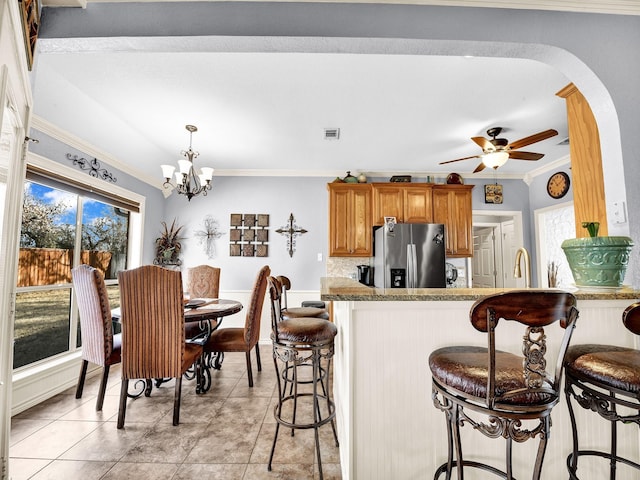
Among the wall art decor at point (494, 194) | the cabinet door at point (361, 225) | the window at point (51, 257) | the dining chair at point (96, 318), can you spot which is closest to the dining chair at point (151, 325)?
→ the dining chair at point (96, 318)

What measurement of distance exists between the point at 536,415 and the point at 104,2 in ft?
8.92

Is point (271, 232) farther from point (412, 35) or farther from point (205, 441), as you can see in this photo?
point (412, 35)

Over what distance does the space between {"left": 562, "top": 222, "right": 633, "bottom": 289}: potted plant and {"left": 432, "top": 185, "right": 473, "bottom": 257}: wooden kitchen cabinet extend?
281 centimetres

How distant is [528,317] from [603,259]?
945mm

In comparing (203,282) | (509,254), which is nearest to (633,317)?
(203,282)

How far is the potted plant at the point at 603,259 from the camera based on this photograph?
57.1 inches

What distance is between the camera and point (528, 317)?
36.0 inches

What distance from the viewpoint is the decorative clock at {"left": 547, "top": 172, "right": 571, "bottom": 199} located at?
3.96 metres

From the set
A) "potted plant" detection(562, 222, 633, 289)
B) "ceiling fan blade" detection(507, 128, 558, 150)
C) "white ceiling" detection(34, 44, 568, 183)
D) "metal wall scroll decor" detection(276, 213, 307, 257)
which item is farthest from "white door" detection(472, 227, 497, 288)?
"potted plant" detection(562, 222, 633, 289)

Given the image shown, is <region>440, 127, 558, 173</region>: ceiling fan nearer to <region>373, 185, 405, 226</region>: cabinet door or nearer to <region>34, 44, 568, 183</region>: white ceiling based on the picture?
<region>34, 44, 568, 183</region>: white ceiling

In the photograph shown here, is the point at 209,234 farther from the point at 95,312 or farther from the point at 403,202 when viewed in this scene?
the point at 403,202

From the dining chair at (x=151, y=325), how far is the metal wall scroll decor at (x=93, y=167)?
1609 mm

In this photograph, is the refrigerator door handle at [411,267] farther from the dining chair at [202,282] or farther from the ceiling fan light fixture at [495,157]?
the dining chair at [202,282]

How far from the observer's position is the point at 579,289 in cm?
155
